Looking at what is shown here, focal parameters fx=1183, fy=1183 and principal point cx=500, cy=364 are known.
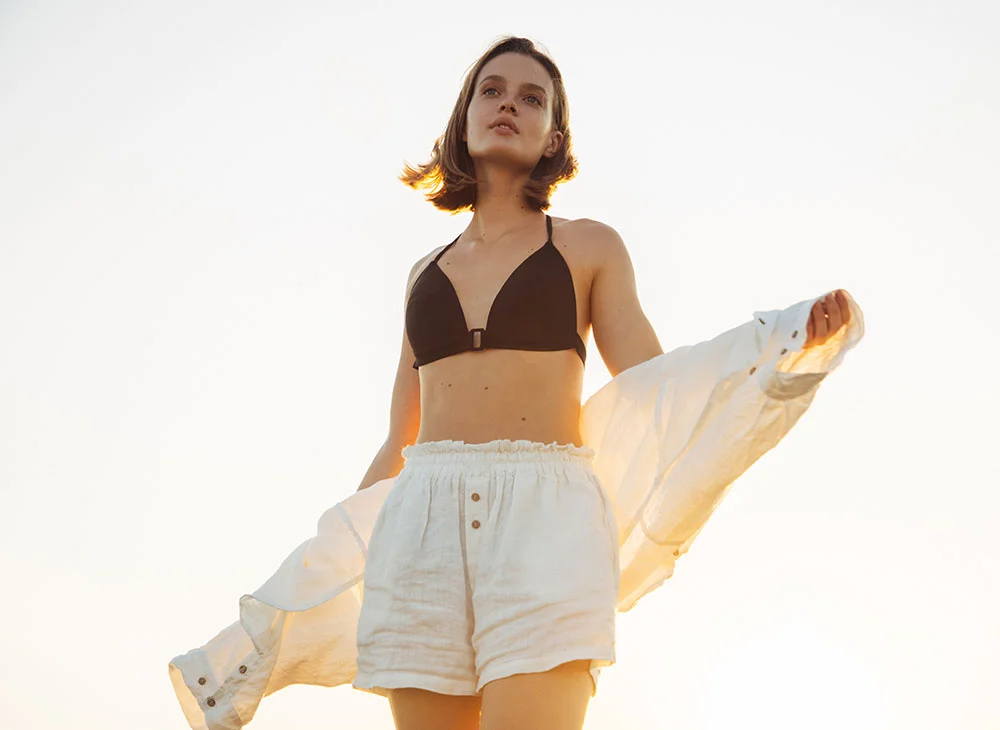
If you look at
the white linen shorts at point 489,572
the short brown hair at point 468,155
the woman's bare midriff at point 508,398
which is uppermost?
the short brown hair at point 468,155

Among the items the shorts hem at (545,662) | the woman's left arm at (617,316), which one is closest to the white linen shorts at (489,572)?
the shorts hem at (545,662)

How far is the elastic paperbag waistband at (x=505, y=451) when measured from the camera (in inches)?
108

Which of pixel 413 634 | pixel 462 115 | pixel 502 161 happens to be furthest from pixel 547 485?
pixel 462 115

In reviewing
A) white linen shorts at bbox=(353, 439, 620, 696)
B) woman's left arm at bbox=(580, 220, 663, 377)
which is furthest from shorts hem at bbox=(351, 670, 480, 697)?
woman's left arm at bbox=(580, 220, 663, 377)

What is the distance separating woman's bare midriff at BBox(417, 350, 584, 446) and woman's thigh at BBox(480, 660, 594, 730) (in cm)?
56

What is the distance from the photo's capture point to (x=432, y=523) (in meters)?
2.73

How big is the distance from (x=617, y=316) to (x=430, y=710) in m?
1.07

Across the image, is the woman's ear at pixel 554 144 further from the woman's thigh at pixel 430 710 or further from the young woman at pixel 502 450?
the woman's thigh at pixel 430 710

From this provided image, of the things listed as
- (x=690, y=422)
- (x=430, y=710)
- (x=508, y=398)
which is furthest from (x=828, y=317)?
(x=430, y=710)

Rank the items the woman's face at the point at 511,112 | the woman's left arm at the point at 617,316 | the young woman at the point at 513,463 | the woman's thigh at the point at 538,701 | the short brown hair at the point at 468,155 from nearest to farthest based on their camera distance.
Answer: the woman's thigh at the point at 538,701 < the young woman at the point at 513,463 < the woman's left arm at the point at 617,316 < the woman's face at the point at 511,112 < the short brown hair at the point at 468,155

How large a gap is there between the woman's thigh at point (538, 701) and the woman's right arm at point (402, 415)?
94 cm

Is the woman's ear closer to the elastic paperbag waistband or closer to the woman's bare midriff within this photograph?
the woman's bare midriff

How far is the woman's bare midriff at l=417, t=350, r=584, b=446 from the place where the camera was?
279 centimetres

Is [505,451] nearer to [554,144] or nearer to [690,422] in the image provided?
[690,422]
